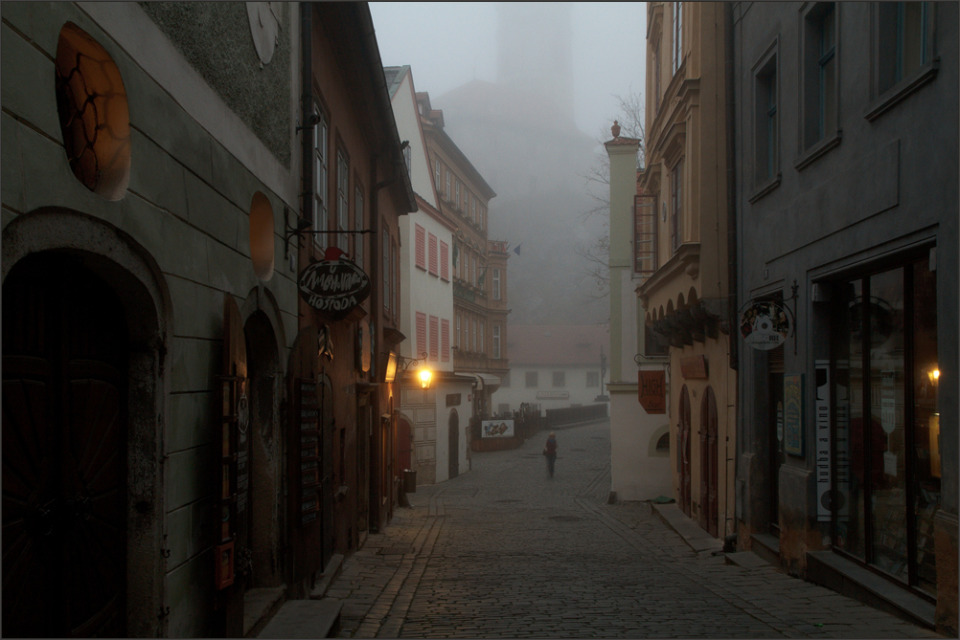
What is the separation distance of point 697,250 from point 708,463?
12.6ft

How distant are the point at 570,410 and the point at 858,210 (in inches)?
2051

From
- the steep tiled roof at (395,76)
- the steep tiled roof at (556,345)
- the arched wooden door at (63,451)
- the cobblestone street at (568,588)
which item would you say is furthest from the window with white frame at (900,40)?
the steep tiled roof at (556,345)

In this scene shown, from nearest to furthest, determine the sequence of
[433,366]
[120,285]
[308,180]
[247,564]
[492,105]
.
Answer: [120,285], [247,564], [308,180], [433,366], [492,105]

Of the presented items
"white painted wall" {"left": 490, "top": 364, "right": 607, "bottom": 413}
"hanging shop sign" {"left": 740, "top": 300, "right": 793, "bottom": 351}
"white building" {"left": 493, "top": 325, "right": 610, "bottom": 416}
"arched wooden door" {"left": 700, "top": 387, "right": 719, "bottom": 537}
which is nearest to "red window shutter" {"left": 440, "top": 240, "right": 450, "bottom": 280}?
"arched wooden door" {"left": 700, "top": 387, "right": 719, "bottom": 537}

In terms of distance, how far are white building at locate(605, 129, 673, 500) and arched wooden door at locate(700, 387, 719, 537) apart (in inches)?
236

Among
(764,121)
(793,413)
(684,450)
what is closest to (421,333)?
(684,450)

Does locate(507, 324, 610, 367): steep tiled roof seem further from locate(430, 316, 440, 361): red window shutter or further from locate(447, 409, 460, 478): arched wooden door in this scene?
locate(430, 316, 440, 361): red window shutter

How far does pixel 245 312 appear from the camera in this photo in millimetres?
7164

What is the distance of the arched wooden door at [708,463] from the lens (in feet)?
49.8

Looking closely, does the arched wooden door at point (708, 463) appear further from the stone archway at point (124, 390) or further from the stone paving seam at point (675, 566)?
the stone archway at point (124, 390)

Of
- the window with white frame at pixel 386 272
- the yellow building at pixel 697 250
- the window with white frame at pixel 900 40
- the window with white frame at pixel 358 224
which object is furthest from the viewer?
the window with white frame at pixel 386 272

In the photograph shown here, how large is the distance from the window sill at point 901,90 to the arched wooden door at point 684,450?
33.1 ft

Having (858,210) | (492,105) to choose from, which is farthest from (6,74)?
(492,105)

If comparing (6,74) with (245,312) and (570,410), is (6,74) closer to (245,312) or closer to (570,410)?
(245,312)
